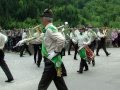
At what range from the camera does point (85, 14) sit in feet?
238

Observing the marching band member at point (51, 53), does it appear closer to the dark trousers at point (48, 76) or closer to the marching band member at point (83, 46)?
the dark trousers at point (48, 76)

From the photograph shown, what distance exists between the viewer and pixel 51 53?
27.7 feet

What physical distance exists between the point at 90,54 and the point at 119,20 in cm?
6021

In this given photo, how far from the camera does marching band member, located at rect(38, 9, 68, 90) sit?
838 centimetres

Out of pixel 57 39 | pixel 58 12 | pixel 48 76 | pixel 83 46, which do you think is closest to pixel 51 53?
pixel 57 39

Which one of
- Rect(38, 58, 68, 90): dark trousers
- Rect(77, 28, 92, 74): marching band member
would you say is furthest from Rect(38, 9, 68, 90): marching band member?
Rect(77, 28, 92, 74): marching band member

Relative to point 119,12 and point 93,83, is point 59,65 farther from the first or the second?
point 119,12

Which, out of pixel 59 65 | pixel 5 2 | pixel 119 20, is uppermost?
pixel 59 65

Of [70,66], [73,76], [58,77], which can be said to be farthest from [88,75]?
[58,77]

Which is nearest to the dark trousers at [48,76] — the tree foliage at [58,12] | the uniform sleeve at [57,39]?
the uniform sleeve at [57,39]

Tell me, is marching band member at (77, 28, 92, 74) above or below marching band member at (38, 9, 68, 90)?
below

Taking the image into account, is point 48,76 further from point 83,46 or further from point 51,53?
point 83,46

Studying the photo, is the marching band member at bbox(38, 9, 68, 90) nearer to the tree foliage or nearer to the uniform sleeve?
the uniform sleeve

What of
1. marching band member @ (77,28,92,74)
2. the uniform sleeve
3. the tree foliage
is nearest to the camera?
the uniform sleeve
